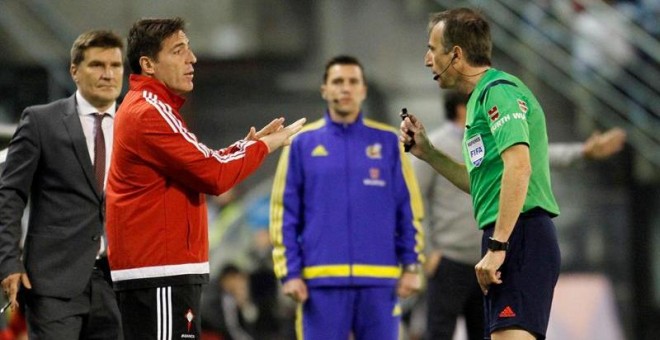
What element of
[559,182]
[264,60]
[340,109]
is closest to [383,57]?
[264,60]

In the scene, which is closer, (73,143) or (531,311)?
(531,311)

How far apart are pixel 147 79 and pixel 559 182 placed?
857 centimetres

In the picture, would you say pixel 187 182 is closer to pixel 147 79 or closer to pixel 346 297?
pixel 147 79

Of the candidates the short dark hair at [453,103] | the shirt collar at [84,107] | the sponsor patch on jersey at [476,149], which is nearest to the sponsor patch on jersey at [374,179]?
the short dark hair at [453,103]

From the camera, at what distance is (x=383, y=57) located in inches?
605

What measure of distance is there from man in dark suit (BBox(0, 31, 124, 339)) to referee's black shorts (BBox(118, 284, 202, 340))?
31.1 inches

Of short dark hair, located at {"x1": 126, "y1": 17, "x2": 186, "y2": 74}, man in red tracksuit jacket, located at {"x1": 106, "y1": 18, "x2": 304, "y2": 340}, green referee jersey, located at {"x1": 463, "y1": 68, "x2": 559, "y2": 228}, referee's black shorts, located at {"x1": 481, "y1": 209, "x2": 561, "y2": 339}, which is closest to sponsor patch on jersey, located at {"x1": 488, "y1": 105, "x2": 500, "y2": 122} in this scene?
green referee jersey, located at {"x1": 463, "y1": 68, "x2": 559, "y2": 228}

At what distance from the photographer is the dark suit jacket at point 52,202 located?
270 inches

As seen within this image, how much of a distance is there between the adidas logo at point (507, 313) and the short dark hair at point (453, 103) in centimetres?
328

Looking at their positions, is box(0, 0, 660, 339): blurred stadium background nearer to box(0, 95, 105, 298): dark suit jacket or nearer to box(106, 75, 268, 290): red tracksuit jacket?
box(0, 95, 105, 298): dark suit jacket

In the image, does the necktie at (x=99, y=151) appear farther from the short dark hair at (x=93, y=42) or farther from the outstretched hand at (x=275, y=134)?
the outstretched hand at (x=275, y=134)

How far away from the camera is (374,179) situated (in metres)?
8.22

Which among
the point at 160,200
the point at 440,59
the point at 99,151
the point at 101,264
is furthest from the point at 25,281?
the point at 440,59

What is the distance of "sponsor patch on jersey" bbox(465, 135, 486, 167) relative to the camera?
6.06 meters
